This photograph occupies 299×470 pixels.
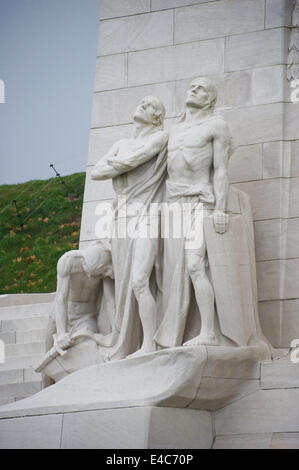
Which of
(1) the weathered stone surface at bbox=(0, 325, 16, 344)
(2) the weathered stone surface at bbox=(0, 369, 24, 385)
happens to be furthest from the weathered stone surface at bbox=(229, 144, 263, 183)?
(1) the weathered stone surface at bbox=(0, 325, 16, 344)

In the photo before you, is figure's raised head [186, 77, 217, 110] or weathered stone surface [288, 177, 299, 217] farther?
weathered stone surface [288, 177, 299, 217]

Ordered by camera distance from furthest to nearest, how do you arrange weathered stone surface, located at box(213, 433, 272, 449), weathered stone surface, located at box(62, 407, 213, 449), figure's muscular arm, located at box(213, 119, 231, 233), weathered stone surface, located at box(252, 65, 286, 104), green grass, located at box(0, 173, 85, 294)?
green grass, located at box(0, 173, 85, 294)
weathered stone surface, located at box(252, 65, 286, 104)
figure's muscular arm, located at box(213, 119, 231, 233)
weathered stone surface, located at box(213, 433, 272, 449)
weathered stone surface, located at box(62, 407, 213, 449)

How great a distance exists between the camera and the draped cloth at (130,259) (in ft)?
52.4

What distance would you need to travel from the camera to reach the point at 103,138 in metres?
18.4

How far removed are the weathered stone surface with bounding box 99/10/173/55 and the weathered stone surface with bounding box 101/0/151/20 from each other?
3.1 inches

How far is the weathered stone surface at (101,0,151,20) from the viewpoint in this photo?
18.7m

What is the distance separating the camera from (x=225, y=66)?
1766 cm

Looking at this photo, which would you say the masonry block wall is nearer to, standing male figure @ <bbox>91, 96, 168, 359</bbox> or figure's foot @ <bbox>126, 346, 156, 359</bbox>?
Result: standing male figure @ <bbox>91, 96, 168, 359</bbox>

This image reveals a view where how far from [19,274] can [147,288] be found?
1366cm

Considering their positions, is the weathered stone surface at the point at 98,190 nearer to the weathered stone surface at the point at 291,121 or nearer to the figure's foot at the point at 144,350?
the weathered stone surface at the point at 291,121

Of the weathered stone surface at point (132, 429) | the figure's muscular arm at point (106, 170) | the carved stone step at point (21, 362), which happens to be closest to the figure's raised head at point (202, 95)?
the figure's muscular arm at point (106, 170)

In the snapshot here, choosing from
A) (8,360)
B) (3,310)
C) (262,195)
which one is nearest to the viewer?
(262,195)
